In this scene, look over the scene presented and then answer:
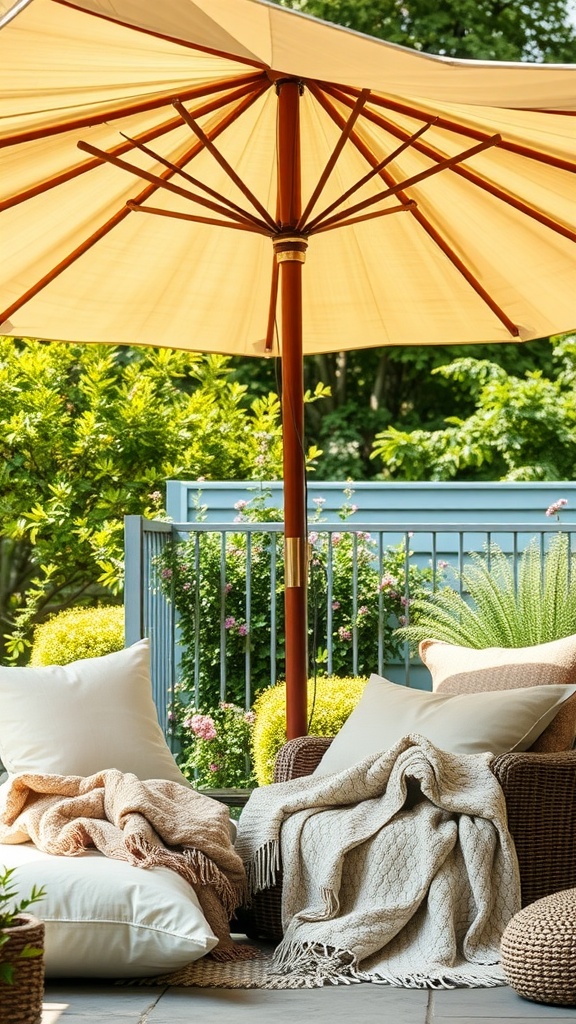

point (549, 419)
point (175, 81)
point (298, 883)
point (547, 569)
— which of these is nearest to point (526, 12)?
point (549, 419)

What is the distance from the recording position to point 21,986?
215 centimetres

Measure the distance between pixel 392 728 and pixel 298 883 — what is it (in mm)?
560

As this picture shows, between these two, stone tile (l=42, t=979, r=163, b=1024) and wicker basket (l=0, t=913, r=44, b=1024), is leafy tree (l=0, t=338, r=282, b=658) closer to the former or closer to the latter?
stone tile (l=42, t=979, r=163, b=1024)

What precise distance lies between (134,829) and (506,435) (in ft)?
26.3

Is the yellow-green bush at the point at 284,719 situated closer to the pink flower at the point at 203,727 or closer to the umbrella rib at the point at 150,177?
the pink flower at the point at 203,727

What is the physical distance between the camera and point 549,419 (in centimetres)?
1034

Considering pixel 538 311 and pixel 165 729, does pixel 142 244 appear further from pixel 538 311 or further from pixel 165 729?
pixel 165 729

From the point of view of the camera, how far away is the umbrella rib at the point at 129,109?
136 inches

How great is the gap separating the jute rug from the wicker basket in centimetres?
73

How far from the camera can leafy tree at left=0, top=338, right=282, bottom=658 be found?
856 cm

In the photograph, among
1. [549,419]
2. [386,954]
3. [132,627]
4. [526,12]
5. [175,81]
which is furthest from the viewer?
[526,12]

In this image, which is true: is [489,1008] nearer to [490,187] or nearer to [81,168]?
[490,187]

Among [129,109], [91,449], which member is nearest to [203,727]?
[129,109]

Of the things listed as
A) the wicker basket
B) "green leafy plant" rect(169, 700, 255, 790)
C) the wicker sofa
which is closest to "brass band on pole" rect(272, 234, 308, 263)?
the wicker sofa
